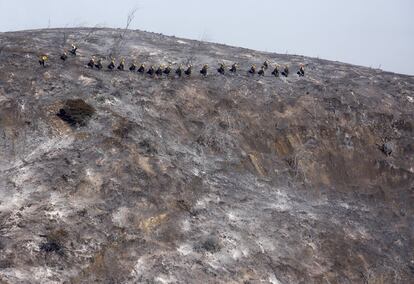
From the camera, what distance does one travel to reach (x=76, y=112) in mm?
20906

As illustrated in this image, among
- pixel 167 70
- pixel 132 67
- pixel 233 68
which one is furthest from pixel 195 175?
pixel 233 68

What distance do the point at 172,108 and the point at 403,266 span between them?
1407 cm

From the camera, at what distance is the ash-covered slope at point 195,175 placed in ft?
51.2

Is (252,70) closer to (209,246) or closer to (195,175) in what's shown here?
(195,175)

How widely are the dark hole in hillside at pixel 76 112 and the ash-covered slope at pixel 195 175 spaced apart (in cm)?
7

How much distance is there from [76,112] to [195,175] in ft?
22.1

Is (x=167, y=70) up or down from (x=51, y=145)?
up

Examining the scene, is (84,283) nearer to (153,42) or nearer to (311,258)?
(311,258)

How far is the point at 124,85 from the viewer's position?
24.5m

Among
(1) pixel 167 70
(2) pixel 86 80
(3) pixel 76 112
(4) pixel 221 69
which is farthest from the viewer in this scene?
(4) pixel 221 69

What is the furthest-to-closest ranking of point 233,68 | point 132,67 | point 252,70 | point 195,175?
point 252,70 < point 233,68 < point 132,67 < point 195,175

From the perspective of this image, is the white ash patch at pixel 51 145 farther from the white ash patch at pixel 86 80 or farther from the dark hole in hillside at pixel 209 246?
the dark hole in hillside at pixel 209 246

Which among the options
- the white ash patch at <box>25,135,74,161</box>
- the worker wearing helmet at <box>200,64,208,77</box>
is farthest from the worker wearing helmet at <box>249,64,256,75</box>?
the white ash patch at <box>25,135,74,161</box>

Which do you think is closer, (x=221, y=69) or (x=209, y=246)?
(x=209, y=246)
